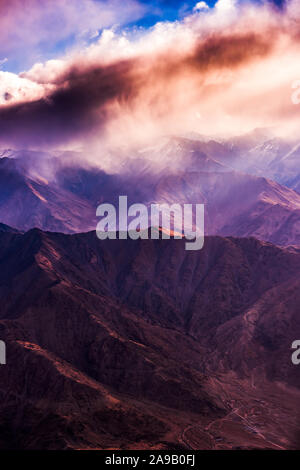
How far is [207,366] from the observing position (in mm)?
185375

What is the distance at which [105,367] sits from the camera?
164m

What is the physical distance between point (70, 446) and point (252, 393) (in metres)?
67.1

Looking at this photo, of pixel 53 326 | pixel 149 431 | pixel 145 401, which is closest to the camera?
pixel 149 431

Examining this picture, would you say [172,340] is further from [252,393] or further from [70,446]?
[70,446]

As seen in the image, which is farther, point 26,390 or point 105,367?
point 105,367

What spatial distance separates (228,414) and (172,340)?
150 ft

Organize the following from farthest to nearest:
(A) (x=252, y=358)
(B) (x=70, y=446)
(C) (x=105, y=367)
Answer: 1. (A) (x=252, y=358)
2. (C) (x=105, y=367)
3. (B) (x=70, y=446)

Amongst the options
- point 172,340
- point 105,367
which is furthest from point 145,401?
point 172,340

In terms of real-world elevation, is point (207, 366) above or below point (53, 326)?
below

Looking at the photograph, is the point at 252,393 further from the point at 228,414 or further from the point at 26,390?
the point at 26,390

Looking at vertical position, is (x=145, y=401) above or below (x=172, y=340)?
below

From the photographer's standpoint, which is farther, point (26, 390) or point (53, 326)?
point (53, 326)
